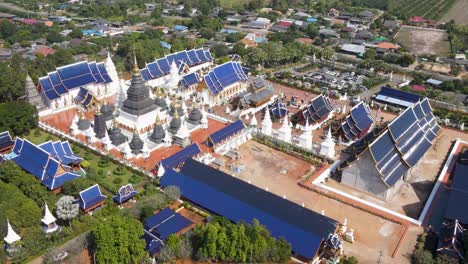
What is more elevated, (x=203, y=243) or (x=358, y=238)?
(x=203, y=243)

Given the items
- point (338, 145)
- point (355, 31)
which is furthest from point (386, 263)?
point (355, 31)

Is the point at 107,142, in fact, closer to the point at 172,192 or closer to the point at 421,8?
the point at 172,192

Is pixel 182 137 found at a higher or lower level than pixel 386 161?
lower

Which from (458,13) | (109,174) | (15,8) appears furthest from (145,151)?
(458,13)

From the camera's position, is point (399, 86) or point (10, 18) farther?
point (10, 18)

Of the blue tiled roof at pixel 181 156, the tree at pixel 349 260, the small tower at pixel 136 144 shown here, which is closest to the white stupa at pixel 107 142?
the small tower at pixel 136 144

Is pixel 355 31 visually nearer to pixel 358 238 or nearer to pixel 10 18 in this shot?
pixel 358 238
